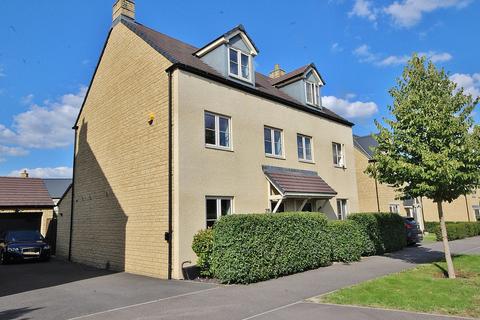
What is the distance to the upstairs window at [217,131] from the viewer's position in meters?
13.6

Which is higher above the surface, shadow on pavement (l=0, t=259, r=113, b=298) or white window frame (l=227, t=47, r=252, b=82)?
white window frame (l=227, t=47, r=252, b=82)

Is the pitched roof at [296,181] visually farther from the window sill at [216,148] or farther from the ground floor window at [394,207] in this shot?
the ground floor window at [394,207]

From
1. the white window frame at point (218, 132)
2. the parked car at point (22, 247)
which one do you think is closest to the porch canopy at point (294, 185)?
the white window frame at point (218, 132)

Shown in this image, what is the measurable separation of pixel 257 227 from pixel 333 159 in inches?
445

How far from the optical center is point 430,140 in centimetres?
1089

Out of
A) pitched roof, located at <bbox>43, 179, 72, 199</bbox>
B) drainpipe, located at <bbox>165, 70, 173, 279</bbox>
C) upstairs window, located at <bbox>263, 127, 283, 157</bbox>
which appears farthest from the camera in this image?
pitched roof, located at <bbox>43, 179, 72, 199</bbox>

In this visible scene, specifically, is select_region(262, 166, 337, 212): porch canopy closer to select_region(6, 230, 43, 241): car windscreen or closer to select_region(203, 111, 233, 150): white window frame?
select_region(203, 111, 233, 150): white window frame

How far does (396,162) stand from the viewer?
37.2 ft

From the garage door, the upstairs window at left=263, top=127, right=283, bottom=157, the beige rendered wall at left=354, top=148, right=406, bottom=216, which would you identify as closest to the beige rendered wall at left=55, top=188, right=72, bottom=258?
the garage door

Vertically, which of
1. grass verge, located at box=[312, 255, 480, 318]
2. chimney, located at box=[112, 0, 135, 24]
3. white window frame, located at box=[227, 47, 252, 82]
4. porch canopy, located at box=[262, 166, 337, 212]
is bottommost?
grass verge, located at box=[312, 255, 480, 318]

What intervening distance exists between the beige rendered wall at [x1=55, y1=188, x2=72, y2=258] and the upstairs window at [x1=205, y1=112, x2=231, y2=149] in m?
9.97

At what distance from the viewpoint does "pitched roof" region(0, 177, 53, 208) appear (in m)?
22.6

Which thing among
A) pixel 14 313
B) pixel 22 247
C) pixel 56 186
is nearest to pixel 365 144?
pixel 22 247

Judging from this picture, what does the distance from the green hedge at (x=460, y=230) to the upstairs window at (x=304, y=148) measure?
1215 cm
